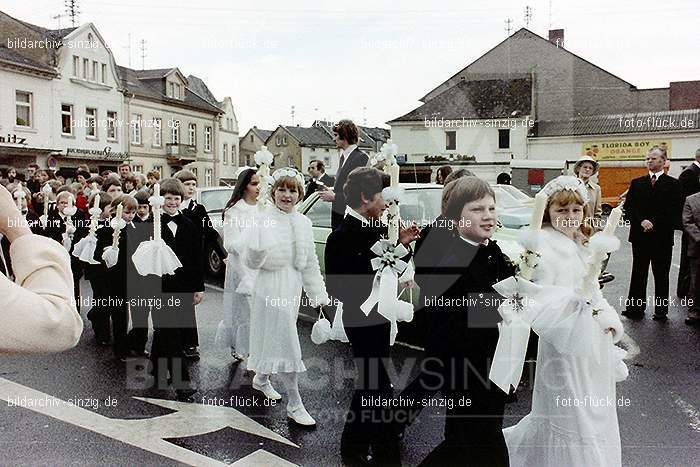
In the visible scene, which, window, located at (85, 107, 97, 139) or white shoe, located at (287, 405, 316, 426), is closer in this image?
white shoe, located at (287, 405, 316, 426)

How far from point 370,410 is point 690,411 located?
2641 millimetres

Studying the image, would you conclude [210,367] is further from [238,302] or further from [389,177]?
[389,177]

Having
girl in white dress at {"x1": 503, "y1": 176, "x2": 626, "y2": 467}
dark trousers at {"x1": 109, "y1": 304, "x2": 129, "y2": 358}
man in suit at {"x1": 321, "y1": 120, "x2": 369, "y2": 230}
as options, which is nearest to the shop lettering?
dark trousers at {"x1": 109, "y1": 304, "x2": 129, "y2": 358}

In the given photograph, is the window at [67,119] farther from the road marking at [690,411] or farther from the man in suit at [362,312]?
the road marking at [690,411]

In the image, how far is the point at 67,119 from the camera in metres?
30.4

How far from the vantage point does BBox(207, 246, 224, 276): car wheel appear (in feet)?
39.7

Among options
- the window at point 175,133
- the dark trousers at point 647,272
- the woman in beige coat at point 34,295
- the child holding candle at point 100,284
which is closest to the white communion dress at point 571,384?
the woman in beige coat at point 34,295

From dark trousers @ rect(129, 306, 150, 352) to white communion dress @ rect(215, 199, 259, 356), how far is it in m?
0.77

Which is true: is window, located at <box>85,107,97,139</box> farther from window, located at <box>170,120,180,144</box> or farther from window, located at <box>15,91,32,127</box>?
window, located at <box>170,120,180,144</box>

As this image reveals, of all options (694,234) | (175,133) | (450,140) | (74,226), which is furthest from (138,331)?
(450,140)

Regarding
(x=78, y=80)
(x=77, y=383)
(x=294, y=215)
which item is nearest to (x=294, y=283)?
(x=294, y=215)

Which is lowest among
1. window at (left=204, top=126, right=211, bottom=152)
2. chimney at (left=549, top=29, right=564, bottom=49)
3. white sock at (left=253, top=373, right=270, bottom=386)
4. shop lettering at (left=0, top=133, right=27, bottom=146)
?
white sock at (left=253, top=373, right=270, bottom=386)

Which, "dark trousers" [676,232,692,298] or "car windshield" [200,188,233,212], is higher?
"car windshield" [200,188,233,212]

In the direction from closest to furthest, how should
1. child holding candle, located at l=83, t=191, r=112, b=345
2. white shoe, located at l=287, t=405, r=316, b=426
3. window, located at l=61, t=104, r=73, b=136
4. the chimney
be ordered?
white shoe, located at l=287, t=405, r=316, b=426, child holding candle, located at l=83, t=191, r=112, b=345, window, located at l=61, t=104, r=73, b=136, the chimney
